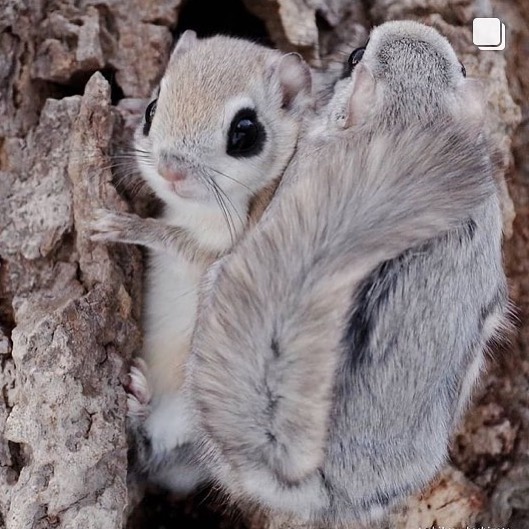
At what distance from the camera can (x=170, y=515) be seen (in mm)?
2371

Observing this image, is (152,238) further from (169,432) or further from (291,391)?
(291,391)

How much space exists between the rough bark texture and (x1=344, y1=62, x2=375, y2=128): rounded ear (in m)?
0.36

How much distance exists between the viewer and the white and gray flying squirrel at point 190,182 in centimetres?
208

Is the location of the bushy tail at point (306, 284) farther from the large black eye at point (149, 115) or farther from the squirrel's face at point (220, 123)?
the large black eye at point (149, 115)

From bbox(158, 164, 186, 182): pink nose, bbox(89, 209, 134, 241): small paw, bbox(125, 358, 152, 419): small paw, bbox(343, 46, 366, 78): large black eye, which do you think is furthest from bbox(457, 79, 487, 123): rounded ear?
bbox(125, 358, 152, 419): small paw

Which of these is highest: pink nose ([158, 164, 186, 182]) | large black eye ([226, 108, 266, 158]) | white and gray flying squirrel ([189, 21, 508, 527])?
large black eye ([226, 108, 266, 158])

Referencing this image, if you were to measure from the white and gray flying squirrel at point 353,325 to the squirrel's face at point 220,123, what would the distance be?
0.93ft

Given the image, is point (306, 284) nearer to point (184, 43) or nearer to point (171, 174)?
point (171, 174)

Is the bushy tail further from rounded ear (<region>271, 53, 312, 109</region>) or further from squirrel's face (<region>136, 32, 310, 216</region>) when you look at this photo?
rounded ear (<region>271, 53, 312, 109</region>)

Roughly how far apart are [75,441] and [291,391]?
0.60 meters

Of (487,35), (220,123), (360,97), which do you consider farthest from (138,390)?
(487,35)

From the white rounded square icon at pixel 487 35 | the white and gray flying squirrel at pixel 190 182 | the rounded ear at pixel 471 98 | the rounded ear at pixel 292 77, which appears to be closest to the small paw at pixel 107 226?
the white and gray flying squirrel at pixel 190 182

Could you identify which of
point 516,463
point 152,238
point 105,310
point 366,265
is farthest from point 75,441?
point 516,463

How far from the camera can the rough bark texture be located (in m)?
1.90
